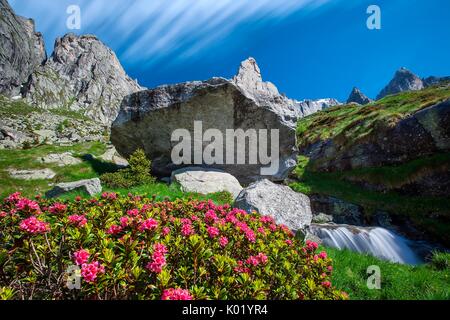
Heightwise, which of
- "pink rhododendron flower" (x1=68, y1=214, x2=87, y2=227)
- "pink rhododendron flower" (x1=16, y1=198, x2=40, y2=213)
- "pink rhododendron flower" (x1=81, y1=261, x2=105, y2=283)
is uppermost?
"pink rhododendron flower" (x1=16, y1=198, x2=40, y2=213)

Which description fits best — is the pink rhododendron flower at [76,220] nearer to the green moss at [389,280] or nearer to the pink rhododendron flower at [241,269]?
the pink rhododendron flower at [241,269]

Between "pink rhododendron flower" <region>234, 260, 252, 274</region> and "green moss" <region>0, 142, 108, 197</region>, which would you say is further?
"green moss" <region>0, 142, 108, 197</region>

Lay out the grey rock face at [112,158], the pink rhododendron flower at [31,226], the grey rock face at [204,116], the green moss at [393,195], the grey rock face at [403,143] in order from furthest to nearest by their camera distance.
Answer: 1. the grey rock face at [112,158]
2. the grey rock face at [403,143]
3. the grey rock face at [204,116]
4. the green moss at [393,195]
5. the pink rhododendron flower at [31,226]

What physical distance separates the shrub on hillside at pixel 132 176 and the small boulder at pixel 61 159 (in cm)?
753

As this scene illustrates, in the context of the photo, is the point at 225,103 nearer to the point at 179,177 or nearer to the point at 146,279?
the point at 179,177

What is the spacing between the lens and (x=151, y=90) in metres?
21.0

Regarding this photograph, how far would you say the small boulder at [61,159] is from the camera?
76.8 ft

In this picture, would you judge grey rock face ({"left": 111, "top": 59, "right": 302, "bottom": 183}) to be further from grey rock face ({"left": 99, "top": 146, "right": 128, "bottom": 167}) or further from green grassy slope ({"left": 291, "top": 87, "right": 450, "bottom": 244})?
green grassy slope ({"left": 291, "top": 87, "right": 450, "bottom": 244})

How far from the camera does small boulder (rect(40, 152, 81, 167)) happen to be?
23422 millimetres

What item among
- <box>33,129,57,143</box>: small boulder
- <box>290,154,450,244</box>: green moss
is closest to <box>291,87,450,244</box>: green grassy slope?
<box>290,154,450,244</box>: green moss

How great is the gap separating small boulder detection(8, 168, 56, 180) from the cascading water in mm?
20375

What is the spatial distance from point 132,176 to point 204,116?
700 centimetres

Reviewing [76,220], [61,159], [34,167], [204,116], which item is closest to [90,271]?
[76,220]

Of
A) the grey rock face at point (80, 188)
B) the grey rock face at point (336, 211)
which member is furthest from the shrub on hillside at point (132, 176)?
the grey rock face at point (336, 211)
